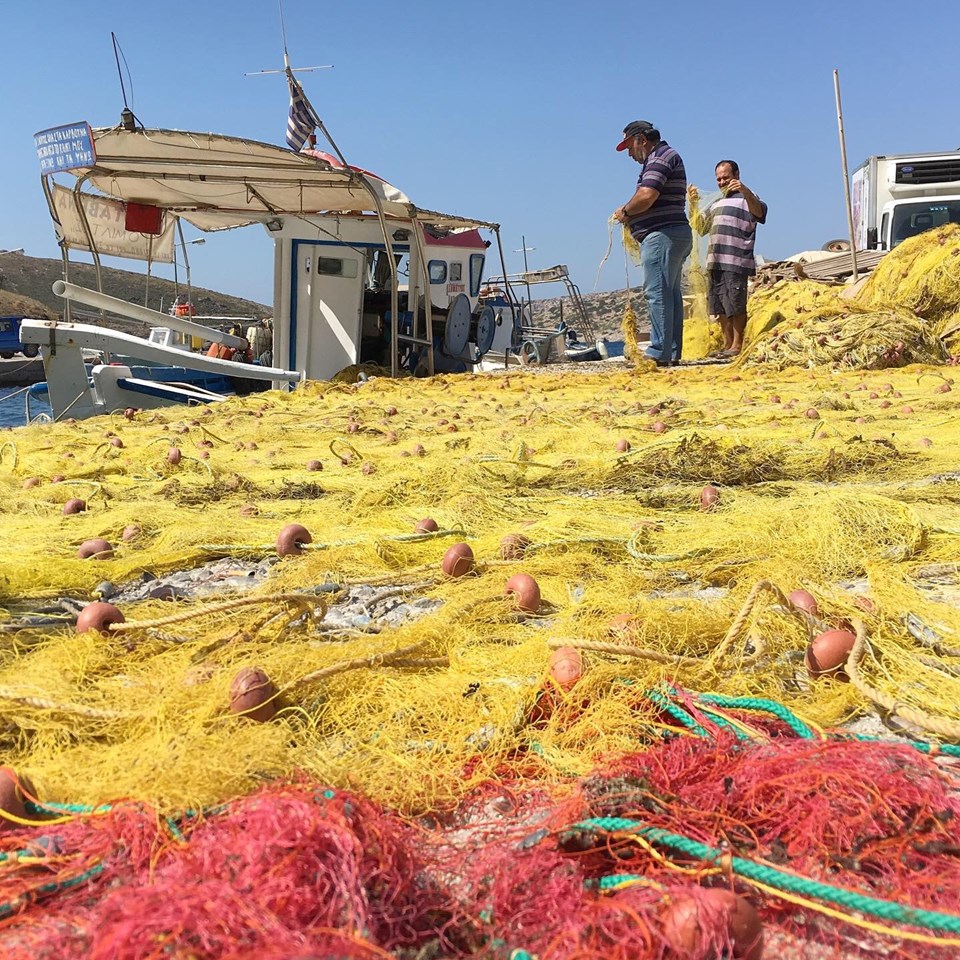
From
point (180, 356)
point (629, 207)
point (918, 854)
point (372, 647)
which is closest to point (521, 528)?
point (372, 647)

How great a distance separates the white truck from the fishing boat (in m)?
7.87

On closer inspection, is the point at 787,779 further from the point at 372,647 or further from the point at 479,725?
the point at 372,647

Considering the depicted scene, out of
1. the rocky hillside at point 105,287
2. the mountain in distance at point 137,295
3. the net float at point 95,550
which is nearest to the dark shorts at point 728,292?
the net float at point 95,550

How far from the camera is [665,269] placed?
1023 cm

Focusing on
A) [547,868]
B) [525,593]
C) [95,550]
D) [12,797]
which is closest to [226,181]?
[95,550]

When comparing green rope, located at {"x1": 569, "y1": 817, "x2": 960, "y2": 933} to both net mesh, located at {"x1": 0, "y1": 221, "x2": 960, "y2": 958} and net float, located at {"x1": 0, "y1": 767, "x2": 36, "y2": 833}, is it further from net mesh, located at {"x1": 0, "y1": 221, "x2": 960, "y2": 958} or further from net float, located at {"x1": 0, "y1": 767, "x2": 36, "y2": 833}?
net float, located at {"x1": 0, "y1": 767, "x2": 36, "y2": 833}

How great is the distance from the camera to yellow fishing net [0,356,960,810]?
1.85m

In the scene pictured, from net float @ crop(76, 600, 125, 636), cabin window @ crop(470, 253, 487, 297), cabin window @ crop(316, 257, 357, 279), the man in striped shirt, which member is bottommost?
net float @ crop(76, 600, 125, 636)

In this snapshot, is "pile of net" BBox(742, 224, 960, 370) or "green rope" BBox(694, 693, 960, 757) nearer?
"green rope" BBox(694, 693, 960, 757)

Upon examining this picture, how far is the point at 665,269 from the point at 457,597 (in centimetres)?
839

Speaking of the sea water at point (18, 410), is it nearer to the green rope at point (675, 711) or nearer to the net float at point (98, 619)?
the net float at point (98, 619)

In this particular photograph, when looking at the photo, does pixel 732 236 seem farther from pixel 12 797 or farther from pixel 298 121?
pixel 12 797

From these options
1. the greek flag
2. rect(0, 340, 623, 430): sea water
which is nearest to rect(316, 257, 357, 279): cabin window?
the greek flag

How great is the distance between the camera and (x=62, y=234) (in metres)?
13.8
